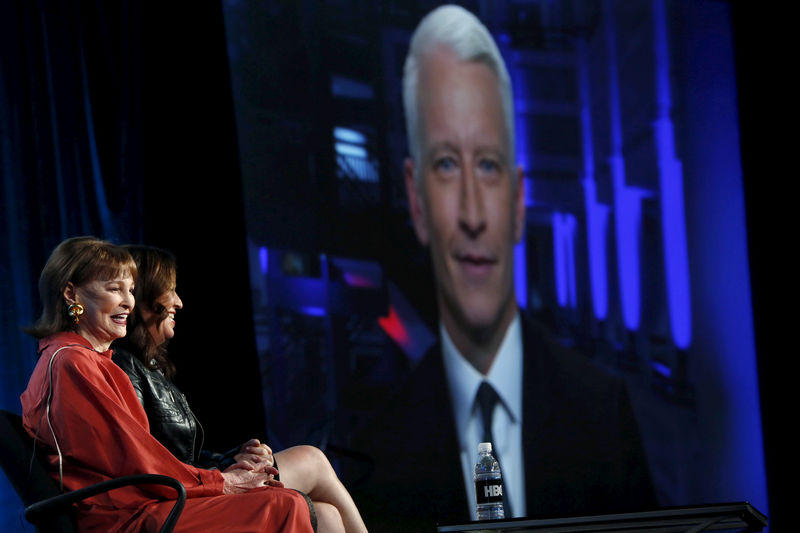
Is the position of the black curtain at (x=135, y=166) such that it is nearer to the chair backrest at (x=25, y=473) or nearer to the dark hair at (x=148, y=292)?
the dark hair at (x=148, y=292)

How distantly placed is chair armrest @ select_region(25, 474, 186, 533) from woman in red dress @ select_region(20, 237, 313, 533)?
0.40 ft

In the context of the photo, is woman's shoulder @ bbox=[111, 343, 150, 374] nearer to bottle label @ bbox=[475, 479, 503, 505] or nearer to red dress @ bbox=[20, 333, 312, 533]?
red dress @ bbox=[20, 333, 312, 533]

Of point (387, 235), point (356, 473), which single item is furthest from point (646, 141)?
point (356, 473)

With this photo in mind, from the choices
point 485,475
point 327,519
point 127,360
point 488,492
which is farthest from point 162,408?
point 485,475

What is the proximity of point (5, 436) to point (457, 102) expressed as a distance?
2.74 metres

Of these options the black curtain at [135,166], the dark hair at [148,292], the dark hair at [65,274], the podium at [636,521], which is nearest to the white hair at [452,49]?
the black curtain at [135,166]

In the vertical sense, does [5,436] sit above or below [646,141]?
below

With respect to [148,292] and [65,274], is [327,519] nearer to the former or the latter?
[148,292]

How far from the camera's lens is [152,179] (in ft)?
12.5

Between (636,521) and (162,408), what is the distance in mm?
1259

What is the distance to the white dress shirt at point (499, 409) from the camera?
3904 mm

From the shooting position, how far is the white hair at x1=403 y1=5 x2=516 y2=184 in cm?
407

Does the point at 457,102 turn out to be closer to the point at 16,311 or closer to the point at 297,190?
the point at 297,190

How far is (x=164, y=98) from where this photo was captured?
3.88 metres
